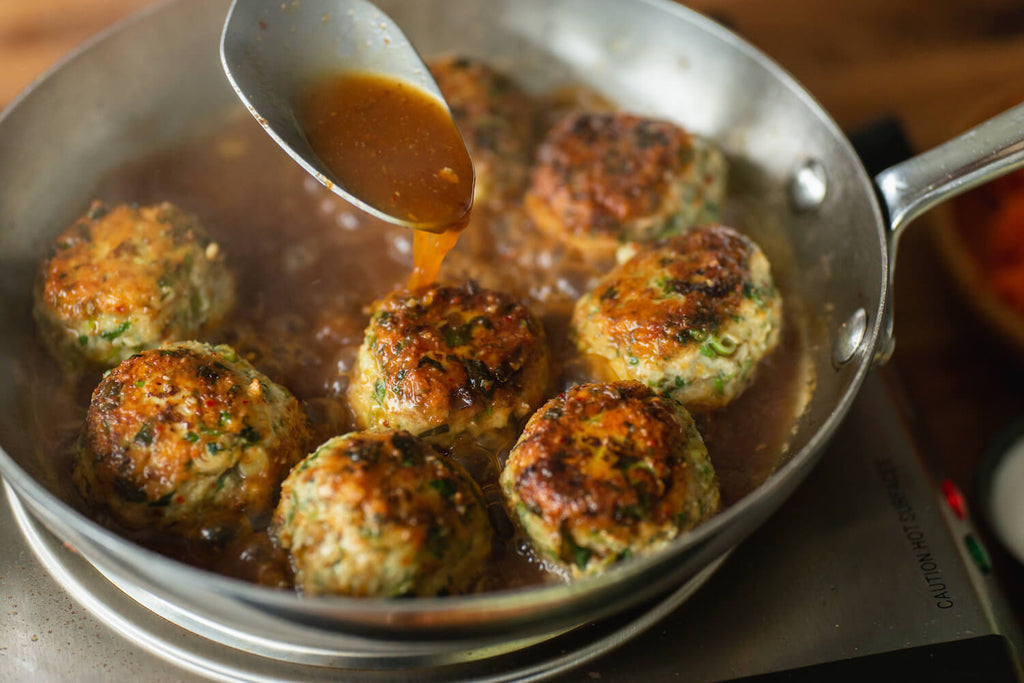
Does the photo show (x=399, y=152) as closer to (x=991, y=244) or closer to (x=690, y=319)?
(x=690, y=319)

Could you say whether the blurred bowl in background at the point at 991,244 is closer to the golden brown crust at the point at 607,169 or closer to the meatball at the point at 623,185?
the meatball at the point at 623,185

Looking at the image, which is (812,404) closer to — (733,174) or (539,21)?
(733,174)

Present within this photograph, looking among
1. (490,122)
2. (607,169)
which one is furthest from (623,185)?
(490,122)

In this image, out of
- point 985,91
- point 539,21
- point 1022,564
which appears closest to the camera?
point 1022,564

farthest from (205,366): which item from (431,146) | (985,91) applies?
(985,91)

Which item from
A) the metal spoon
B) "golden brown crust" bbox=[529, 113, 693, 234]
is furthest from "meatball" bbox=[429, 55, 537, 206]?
the metal spoon

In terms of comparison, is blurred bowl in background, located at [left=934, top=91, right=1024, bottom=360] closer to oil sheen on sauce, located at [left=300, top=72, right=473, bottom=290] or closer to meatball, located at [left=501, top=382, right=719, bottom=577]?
meatball, located at [left=501, top=382, right=719, bottom=577]
